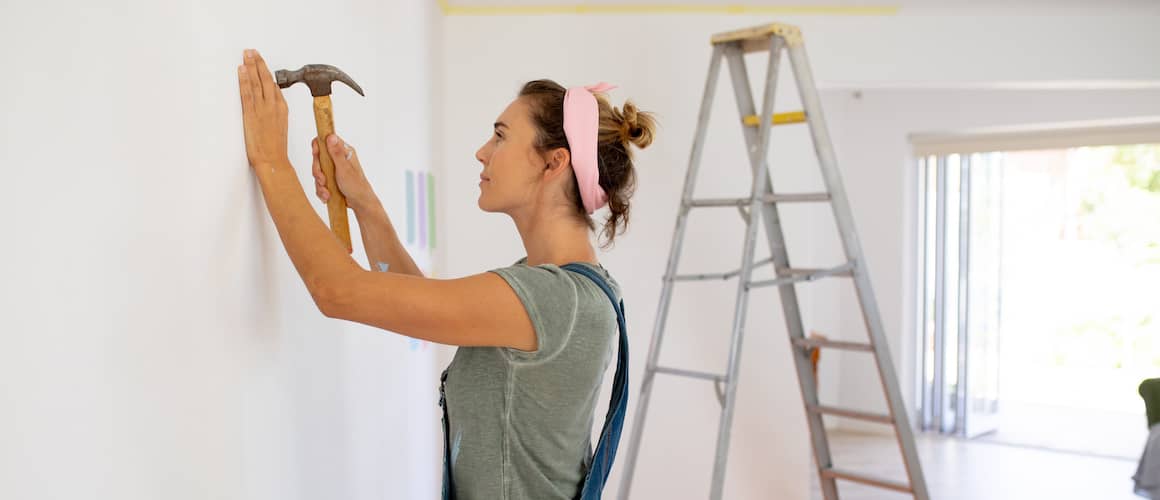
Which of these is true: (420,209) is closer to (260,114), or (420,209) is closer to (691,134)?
(691,134)

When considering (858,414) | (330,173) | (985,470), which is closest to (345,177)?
(330,173)

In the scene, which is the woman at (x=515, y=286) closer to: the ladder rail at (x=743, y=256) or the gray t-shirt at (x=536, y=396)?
the gray t-shirt at (x=536, y=396)

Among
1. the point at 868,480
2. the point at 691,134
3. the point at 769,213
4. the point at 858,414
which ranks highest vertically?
the point at 691,134

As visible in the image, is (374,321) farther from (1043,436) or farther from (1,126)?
(1043,436)

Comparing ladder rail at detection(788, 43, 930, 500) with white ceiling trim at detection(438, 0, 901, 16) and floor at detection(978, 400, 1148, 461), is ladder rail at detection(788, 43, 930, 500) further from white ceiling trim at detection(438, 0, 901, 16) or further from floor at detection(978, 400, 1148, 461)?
floor at detection(978, 400, 1148, 461)

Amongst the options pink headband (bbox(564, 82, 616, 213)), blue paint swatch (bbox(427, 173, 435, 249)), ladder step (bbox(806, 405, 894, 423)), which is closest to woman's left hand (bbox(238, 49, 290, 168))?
pink headband (bbox(564, 82, 616, 213))

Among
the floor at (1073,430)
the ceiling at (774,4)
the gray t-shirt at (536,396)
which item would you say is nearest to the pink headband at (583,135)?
Answer: the gray t-shirt at (536,396)

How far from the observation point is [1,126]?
2.61ft

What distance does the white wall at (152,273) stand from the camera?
2.75ft

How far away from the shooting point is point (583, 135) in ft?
4.92

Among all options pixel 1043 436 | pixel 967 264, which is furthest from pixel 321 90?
pixel 1043 436

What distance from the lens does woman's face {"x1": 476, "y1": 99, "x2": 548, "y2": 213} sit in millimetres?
1496

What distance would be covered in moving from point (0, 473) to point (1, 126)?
292mm

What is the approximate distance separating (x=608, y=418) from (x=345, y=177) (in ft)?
1.93
